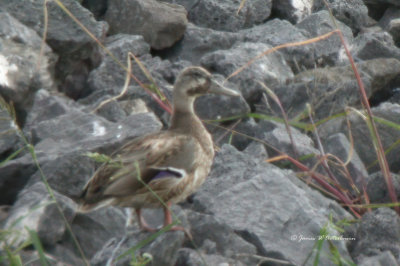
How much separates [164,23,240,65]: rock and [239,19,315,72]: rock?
19cm

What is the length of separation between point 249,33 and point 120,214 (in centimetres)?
362

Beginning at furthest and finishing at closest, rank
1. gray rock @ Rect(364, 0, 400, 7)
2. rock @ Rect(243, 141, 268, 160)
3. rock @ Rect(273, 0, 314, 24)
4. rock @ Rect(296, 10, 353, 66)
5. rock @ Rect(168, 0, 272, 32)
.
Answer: gray rock @ Rect(364, 0, 400, 7)
rock @ Rect(273, 0, 314, 24)
rock @ Rect(168, 0, 272, 32)
rock @ Rect(296, 10, 353, 66)
rock @ Rect(243, 141, 268, 160)

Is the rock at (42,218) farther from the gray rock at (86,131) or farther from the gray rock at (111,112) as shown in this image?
the gray rock at (111,112)

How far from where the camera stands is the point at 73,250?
15.6 feet

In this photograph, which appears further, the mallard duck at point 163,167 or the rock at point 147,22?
the rock at point 147,22

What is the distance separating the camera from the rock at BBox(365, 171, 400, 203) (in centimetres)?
563

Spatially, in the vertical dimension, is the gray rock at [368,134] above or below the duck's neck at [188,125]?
below

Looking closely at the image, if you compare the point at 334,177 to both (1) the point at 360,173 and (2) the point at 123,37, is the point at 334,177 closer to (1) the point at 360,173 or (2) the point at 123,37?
(1) the point at 360,173

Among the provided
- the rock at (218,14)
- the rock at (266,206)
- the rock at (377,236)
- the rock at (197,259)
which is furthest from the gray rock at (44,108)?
the rock at (218,14)

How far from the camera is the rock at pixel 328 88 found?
691 cm

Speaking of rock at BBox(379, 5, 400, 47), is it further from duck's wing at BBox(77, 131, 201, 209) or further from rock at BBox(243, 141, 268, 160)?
duck's wing at BBox(77, 131, 201, 209)

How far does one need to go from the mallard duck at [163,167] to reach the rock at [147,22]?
9.69 feet

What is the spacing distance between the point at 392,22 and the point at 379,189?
4.14m

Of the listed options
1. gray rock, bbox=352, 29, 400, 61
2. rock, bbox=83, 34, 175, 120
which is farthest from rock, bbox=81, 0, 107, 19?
gray rock, bbox=352, 29, 400, 61
